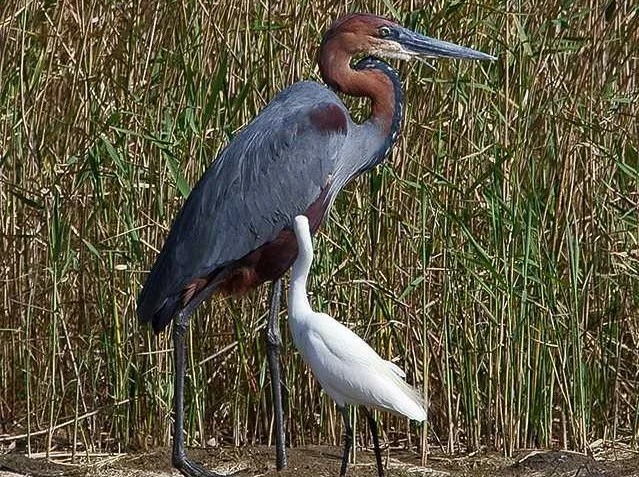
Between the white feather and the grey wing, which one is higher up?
the grey wing

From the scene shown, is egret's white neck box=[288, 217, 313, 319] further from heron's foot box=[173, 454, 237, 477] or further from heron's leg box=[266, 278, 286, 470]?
heron's foot box=[173, 454, 237, 477]

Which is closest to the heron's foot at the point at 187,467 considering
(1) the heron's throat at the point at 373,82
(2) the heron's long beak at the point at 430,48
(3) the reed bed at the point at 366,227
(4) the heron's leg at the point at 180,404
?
(4) the heron's leg at the point at 180,404

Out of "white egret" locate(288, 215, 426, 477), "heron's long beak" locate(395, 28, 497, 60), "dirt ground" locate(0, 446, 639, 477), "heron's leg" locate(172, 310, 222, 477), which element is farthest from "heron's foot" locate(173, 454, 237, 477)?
"heron's long beak" locate(395, 28, 497, 60)

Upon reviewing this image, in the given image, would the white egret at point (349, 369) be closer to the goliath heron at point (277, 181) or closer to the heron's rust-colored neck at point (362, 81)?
the goliath heron at point (277, 181)

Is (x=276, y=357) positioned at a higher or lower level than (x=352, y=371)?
higher

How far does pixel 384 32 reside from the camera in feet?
17.8

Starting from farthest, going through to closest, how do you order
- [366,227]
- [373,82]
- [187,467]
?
[366,227], [373,82], [187,467]

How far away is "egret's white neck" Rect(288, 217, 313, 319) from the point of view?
4.72 m

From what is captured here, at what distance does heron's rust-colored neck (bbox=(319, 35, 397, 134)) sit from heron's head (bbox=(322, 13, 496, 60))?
36 mm

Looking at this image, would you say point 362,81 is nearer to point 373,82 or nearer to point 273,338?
point 373,82

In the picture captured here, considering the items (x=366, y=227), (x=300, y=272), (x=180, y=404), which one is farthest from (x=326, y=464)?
(x=366, y=227)

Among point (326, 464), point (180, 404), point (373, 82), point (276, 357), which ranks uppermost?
point (373, 82)

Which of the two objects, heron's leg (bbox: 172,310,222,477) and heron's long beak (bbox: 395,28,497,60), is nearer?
heron's leg (bbox: 172,310,222,477)

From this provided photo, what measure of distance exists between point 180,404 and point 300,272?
2.39ft
